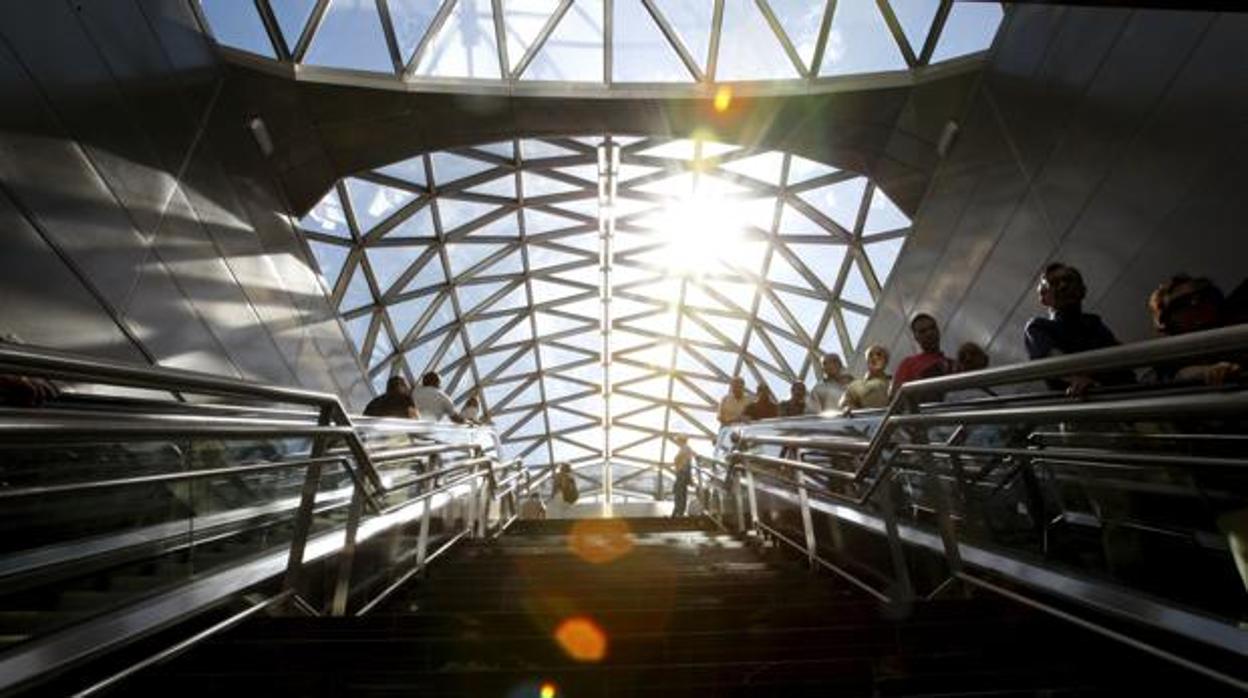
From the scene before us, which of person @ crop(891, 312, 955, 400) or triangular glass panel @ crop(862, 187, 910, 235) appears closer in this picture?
person @ crop(891, 312, 955, 400)

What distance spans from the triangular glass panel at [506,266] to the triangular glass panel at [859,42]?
9854mm

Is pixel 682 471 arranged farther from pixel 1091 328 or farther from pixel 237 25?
pixel 237 25

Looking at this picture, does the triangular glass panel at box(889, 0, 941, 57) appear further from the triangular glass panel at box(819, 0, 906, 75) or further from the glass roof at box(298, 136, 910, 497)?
the glass roof at box(298, 136, 910, 497)

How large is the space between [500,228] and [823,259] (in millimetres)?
7550

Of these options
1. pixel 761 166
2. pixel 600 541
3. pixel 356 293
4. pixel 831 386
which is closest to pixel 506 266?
pixel 356 293

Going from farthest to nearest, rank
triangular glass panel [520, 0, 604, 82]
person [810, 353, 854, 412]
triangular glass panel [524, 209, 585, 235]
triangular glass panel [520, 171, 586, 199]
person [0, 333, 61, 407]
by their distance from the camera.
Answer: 1. triangular glass panel [524, 209, 585, 235]
2. triangular glass panel [520, 171, 586, 199]
3. triangular glass panel [520, 0, 604, 82]
4. person [810, 353, 854, 412]
5. person [0, 333, 61, 407]

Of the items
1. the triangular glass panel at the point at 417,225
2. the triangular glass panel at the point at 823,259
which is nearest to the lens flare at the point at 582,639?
the triangular glass panel at the point at 823,259

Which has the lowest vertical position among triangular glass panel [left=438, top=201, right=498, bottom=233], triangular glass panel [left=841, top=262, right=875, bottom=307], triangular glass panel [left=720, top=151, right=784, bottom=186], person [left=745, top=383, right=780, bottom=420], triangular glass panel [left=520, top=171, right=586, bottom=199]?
person [left=745, top=383, right=780, bottom=420]

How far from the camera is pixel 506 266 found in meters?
18.9

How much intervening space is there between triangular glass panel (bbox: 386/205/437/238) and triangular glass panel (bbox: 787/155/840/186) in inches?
299

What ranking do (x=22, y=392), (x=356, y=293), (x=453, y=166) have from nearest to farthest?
(x=22, y=392) < (x=453, y=166) < (x=356, y=293)

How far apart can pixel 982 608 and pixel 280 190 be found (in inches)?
443

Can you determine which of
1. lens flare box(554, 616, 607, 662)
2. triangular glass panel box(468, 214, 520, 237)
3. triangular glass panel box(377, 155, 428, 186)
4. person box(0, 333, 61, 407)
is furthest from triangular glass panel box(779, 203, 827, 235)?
person box(0, 333, 61, 407)

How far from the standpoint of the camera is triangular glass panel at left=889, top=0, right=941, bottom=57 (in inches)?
388
